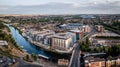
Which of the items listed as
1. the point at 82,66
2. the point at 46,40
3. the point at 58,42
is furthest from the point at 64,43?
the point at 82,66

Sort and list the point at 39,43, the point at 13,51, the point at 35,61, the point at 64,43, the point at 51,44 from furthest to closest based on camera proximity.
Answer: the point at 39,43 → the point at 51,44 → the point at 64,43 → the point at 13,51 → the point at 35,61

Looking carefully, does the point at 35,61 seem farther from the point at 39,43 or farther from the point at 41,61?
the point at 39,43

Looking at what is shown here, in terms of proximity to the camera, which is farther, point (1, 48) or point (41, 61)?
point (1, 48)

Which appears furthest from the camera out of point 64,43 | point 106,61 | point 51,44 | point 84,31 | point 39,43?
point 84,31

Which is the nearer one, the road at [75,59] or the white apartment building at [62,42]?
the road at [75,59]

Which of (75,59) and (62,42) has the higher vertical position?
(62,42)

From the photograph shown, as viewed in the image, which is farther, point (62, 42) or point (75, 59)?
point (62, 42)

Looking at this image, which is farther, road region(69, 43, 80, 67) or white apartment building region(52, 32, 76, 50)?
white apartment building region(52, 32, 76, 50)

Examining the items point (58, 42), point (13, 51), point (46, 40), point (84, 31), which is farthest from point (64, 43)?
point (84, 31)

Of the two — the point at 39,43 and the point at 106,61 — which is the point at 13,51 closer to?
the point at 39,43
